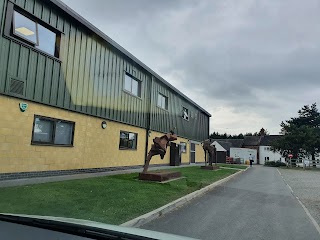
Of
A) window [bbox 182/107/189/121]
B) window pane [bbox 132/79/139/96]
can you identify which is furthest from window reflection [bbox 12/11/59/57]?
window [bbox 182/107/189/121]

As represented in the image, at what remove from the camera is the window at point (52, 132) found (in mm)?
10719

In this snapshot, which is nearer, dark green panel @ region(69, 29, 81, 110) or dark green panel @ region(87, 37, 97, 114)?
dark green panel @ region(69, 29, 81, 110)

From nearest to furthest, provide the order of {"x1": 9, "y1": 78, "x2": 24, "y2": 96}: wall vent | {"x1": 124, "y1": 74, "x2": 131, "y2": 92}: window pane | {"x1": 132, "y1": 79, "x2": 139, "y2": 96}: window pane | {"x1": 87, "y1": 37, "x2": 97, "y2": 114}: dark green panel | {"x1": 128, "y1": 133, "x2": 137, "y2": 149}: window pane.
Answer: {"x1": 9, "y1": 78, "x2": 24, "y2": 96}: wall vent, {"x1": 87, "y1": 37, "x2": 97, "y2": 114}: dark green panel, {"x1": 124, "y1": 74, "x2": 131, "y2": 92}: window pane, {"x1": 128, "y1": 133, "x2": 137, "y2": 149}: window pane, {"x1": 132, "y1": 79, "x2": 139, "y2": 96}: window pane

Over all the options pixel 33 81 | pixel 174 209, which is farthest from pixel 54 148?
pixel 174 209

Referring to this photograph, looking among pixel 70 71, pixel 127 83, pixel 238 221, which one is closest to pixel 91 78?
pixel 70 71

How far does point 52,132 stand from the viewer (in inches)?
449

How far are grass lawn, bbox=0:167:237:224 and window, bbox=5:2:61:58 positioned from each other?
4844 millimetres

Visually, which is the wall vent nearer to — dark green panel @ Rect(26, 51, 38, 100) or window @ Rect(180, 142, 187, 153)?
dark green panel @ Rect(26, 51, 38, 100)

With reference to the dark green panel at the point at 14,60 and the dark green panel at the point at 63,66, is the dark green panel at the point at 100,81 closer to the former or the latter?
the dark green panel at the point at 63,66

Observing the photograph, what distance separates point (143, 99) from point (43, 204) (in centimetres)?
1267

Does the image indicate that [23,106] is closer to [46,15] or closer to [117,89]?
[46,15]

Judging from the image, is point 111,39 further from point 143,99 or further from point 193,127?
point 193,127

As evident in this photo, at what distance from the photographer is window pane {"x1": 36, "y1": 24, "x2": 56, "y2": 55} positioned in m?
11.0

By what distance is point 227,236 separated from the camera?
5852 millimetres
